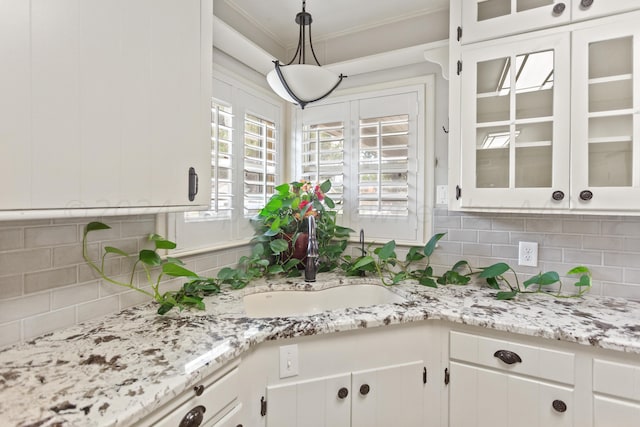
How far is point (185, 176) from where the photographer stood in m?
1.17

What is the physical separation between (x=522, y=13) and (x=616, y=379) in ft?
5.01

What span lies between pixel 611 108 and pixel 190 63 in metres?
1.70

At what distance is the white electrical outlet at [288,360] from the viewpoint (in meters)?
1.20

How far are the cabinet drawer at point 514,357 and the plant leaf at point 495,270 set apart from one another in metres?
0.43

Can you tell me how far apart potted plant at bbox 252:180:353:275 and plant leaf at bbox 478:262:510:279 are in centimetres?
82

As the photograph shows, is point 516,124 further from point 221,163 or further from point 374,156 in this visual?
point 221,163

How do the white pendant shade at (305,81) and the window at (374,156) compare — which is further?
the window at (374,156)

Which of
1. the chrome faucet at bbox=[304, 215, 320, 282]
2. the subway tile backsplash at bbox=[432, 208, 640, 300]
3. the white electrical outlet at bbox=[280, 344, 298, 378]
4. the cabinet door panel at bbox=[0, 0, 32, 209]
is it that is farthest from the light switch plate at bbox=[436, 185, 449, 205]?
the cabinet door panel at bbox=[0, 0, 32, 209]

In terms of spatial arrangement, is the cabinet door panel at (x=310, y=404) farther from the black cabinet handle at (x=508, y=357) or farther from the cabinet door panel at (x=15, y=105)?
the cabinet door panel at (x=15, y=105)

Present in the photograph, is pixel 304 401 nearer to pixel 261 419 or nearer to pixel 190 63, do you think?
pixel 261 419

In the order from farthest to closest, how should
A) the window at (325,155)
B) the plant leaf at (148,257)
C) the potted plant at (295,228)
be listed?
the window at (325,155) → the potted plant at (295,228) → the plant leaf at (148,257)

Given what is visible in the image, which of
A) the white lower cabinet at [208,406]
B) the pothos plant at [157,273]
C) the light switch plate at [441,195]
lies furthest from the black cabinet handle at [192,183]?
the light switch plate at [441,195]

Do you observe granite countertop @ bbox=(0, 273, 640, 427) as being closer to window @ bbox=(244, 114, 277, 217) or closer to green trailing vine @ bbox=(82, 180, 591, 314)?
green trailing vine @ bbox=(82, 180, 591, 314)

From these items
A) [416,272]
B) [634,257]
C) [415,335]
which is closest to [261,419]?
[415,335]
